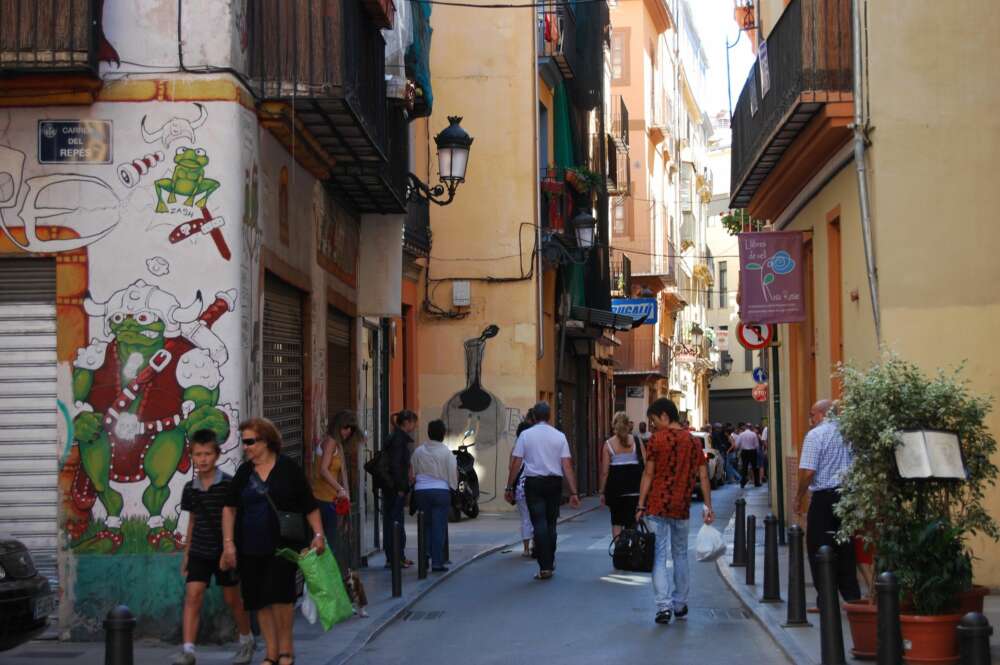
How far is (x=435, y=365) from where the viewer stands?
29.8 meters

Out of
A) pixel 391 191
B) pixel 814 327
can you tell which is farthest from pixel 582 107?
pixel 391 191

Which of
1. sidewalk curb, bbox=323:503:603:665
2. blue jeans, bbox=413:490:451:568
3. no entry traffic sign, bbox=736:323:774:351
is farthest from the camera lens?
Result: no entry traffic sign, bbox=736:323:774:351

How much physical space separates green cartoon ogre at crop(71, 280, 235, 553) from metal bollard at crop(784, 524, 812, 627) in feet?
14.7

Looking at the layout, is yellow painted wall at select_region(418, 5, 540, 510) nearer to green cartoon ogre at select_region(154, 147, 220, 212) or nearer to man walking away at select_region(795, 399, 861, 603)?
man walking away at select_region(795, 399, 861, 603)

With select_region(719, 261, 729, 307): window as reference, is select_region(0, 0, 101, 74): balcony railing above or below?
below

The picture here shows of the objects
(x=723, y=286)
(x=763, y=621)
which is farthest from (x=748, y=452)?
(x=723, y=286)

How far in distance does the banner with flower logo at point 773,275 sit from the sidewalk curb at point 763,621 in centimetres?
310

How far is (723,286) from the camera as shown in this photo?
9012cm

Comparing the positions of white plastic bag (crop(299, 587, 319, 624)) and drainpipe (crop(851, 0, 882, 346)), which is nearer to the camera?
white plastic bag (crop(299, 587, 319, 624))

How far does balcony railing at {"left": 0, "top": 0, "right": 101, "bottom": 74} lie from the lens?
11.6 meters

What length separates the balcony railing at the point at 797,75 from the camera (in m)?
15.4

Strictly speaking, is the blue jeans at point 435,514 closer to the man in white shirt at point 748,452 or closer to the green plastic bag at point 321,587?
the green plastic bag at point 321,587

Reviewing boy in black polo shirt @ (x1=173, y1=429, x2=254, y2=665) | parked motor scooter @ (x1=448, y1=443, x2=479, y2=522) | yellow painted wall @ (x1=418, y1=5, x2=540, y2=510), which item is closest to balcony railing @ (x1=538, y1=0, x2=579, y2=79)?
yellow painted wall @ (x1=418, y1=5, x2=540, y2=510)

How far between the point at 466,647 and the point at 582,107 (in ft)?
88.4
